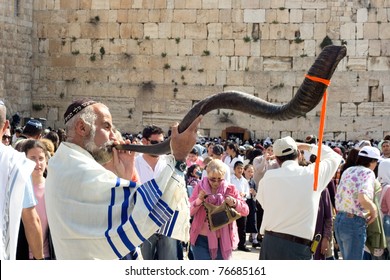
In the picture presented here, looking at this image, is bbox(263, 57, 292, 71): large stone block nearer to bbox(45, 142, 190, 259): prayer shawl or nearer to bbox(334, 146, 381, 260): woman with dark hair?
bbox(334, 146, 381, 260): woman with dark hair

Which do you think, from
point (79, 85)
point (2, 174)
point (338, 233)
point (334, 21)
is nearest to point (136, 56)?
point (79, 85)

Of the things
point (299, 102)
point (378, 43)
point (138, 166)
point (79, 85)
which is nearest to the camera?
point (299, 102)

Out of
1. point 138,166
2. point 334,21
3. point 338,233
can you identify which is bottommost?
point 338,233

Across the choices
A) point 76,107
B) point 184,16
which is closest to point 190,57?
point 184,16

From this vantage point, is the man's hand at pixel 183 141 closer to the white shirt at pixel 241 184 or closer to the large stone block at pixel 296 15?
the white shirt at pixel 241 184

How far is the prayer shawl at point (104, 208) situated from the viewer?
384 centimetres

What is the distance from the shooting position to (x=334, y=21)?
20.4m

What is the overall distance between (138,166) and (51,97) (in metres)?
14.9

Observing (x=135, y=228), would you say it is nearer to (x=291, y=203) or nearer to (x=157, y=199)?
(x=157, y=199)

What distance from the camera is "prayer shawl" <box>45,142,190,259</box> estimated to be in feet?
12.6

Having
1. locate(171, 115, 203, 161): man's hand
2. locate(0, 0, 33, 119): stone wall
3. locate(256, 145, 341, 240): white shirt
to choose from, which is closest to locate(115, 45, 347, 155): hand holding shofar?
locate(171, 115, 203, 161): man's hand

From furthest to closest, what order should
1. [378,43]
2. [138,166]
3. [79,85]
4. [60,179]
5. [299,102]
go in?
[79,85] < [378,43] < [138,166] < [60,179] < [299,102]

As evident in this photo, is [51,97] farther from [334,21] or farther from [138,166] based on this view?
[138,166]

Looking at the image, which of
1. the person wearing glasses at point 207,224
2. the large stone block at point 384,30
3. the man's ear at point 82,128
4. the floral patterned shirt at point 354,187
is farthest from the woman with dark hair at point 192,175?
the large stone block at point 384,30
